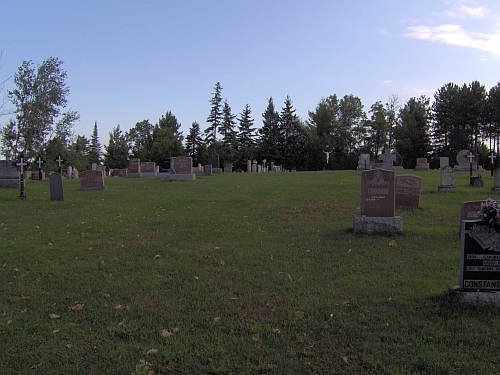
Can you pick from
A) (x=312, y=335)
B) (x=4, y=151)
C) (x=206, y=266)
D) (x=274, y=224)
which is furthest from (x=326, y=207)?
(x=4, y=151)

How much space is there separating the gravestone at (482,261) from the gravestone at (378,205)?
3732mm

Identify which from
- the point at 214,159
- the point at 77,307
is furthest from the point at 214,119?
the point at 77,307

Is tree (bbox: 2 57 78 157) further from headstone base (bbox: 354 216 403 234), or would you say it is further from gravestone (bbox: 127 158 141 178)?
headstone base (bbox: 354 216 403 234)

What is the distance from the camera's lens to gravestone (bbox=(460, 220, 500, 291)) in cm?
463

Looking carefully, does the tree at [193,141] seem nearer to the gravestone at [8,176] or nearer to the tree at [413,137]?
the tree at [413,137]

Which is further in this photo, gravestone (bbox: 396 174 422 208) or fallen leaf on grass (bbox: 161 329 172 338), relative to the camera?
gravestone (bbox: 396 174 422 208)

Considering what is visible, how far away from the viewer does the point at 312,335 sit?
13.1 feet

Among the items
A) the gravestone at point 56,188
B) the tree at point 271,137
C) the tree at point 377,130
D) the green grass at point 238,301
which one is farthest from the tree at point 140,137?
the green grass at point 238,301

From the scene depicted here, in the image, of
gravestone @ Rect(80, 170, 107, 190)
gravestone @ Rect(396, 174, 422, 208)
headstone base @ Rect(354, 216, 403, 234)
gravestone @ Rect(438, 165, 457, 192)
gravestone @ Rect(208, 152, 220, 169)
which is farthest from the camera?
gravestone @ Rect(208, 152, 220, 169)

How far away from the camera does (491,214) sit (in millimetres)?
4594

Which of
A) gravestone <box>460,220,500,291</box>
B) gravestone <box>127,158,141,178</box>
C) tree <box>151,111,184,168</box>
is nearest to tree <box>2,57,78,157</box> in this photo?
gravestone <box>127,158,141,178</box>

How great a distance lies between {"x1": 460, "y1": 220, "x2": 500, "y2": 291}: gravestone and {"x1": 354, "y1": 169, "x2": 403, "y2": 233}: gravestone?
373cm

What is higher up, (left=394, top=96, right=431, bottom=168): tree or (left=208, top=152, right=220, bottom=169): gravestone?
(left=394, top=96, right=431, bottom=168): tree

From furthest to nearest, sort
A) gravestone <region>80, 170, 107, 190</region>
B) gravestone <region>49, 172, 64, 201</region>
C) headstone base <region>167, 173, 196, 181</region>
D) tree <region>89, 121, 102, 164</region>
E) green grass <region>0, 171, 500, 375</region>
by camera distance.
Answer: tree <region>89, 121, 102, 164</region> < headstone base <region>167, 173, 196, 181</region> < gravestone <region>80, 170, 107, 190</region> < gravestone <region>49, 172, 64, 201</region> < green grass <region>0, 171, 500, 375</region>
